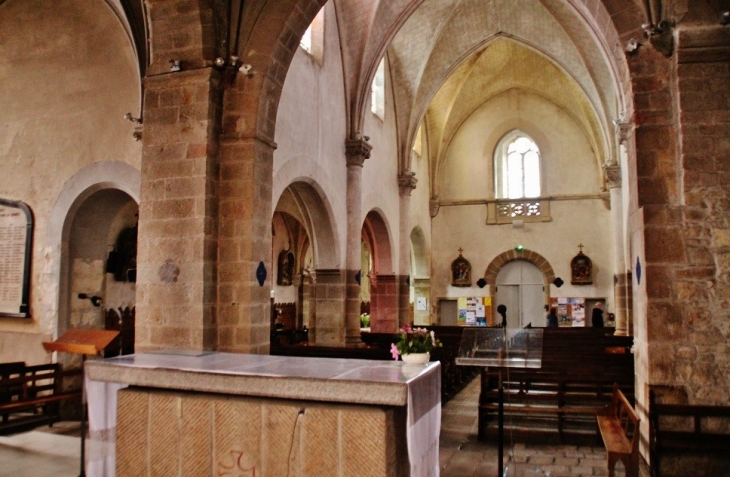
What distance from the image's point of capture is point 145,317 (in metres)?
6.91

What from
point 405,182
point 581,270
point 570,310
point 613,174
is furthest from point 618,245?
point 405,182

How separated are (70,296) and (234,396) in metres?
6.46

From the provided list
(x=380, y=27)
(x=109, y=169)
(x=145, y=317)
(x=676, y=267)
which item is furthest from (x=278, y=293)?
(x=676, y=267)

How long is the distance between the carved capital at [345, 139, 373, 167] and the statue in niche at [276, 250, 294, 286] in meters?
7.09

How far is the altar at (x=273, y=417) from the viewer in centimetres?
341

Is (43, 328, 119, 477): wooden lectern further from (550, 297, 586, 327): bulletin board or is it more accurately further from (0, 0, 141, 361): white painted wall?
(550, 297, 586, 327): bulletin board

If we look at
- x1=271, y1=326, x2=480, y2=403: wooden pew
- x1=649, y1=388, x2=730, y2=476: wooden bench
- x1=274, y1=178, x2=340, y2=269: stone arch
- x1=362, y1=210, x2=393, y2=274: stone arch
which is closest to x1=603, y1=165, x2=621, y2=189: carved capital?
x1=362, y1=210, x2=393, y2=274: stone arch

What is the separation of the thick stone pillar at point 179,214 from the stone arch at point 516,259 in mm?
15035

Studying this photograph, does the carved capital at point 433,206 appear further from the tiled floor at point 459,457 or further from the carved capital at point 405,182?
the tiled floor at point 459,457

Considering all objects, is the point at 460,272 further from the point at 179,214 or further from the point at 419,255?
the point at 179,214

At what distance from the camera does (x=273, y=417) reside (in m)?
3.64

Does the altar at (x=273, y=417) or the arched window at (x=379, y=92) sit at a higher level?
the arched window at (x=379, y=92)

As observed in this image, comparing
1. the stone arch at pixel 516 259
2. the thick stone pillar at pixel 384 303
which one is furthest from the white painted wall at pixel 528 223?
the thick stone pillar at pixel 384 303

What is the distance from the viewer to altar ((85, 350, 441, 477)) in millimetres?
3408
